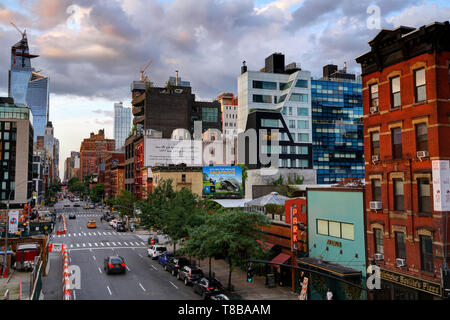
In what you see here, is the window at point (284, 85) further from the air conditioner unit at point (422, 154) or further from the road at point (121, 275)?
the air conditioner unit at point (422, 154)

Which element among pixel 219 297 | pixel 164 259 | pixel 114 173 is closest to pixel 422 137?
pixel 219 297

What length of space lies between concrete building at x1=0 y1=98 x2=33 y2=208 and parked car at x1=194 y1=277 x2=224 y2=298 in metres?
88.5

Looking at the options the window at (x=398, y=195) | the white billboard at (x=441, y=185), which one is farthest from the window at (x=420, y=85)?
the window at (x=398, y=195)

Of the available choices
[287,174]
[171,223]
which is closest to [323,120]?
[287,174]

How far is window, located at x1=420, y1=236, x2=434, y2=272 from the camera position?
2127 cm

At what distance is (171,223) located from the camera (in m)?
41.2

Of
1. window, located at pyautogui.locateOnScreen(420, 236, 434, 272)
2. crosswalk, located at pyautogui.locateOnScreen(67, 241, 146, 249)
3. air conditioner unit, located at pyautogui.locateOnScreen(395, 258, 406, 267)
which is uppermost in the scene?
window, located at pyautogui.locateOnScreen(420, 236, 434, 272)

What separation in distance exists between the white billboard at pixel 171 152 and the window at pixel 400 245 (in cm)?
6905

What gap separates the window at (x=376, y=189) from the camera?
25.5 meters

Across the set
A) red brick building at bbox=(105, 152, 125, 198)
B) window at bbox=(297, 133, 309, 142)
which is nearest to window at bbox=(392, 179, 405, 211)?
window at bbox=(297, 133, 309, 142)

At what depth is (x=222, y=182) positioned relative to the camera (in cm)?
6675

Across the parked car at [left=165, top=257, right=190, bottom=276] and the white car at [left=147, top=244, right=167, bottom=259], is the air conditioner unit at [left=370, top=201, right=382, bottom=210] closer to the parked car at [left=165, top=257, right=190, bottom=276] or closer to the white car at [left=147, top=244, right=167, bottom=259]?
the parked car at [left=165, top=257, right=190, bottom=276]
